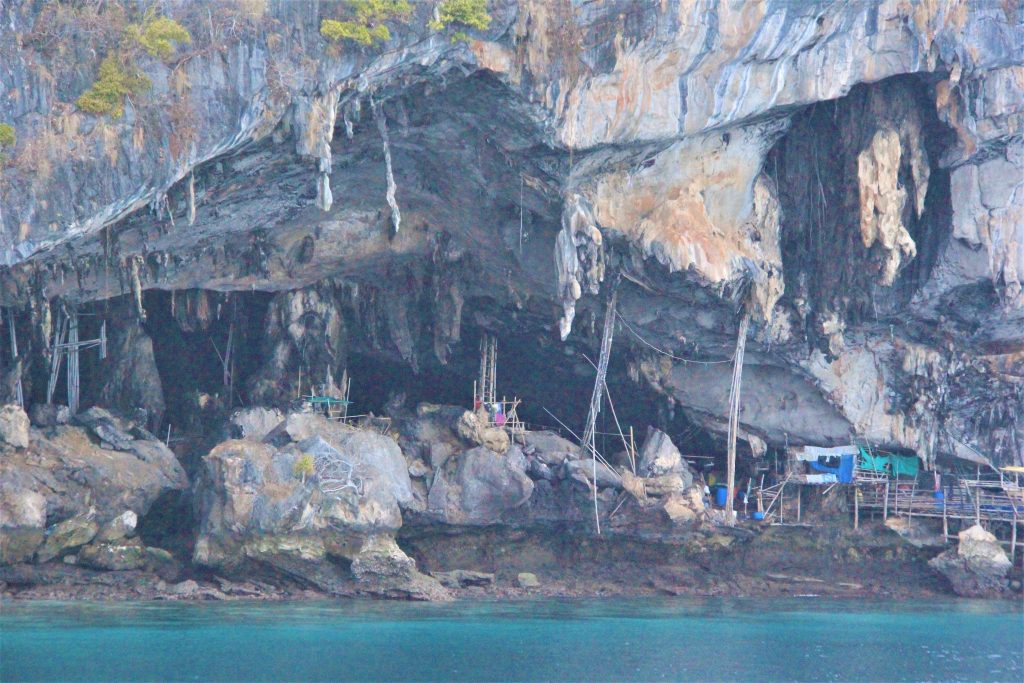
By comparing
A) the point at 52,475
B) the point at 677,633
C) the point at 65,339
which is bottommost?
the point at 677,633

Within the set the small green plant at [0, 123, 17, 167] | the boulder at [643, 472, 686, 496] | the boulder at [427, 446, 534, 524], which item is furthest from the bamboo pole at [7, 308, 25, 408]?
the boulder at [643, 472, 686, 496]

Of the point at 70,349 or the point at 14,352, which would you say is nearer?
the point at 14,352

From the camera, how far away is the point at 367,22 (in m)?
20.9

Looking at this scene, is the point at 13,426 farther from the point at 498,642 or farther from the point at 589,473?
the point at 589,473

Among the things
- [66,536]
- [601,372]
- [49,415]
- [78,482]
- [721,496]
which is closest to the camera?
→ [66,536]

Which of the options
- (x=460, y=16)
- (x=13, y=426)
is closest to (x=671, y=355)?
(x=460, y=16)

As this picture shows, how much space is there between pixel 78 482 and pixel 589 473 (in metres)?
9.18

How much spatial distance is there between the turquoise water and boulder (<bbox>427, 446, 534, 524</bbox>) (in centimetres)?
206

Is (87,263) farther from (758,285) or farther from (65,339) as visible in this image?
(758,285)

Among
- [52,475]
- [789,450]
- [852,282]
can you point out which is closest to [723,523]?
[789,450]

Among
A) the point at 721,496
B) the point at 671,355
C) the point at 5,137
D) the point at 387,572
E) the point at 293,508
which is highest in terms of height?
the point at 5,137

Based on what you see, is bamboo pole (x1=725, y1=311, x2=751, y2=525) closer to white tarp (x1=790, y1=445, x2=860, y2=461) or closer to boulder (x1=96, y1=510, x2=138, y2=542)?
white tarp (x1=790, y1=445, x2=860, y2=461)

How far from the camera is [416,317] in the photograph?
28.1 m

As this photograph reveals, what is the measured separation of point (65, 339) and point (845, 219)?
1518 centimetres
